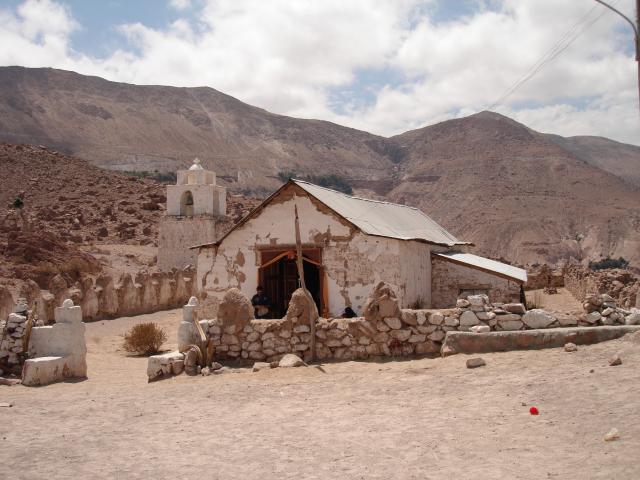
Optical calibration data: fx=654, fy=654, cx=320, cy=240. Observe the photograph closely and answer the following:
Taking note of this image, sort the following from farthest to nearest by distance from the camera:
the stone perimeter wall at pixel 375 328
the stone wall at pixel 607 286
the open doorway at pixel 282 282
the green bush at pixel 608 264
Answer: the green bush at pixel 608 264, the stone wall at pixel 607 286, the open doorway at pixel 282 282, the stone perimeter wall at pixel 375 328

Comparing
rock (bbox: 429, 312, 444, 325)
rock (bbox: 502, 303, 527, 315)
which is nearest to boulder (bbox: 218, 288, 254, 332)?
rock (bbox: 429, 312, 444, 325)

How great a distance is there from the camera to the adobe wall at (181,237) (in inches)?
1294

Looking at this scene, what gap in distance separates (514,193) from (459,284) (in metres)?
76.9

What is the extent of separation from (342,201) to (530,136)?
373 feet

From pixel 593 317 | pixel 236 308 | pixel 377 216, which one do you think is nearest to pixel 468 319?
pixel 593 317

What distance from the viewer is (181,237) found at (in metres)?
33.3

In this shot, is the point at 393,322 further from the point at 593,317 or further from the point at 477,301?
the point at 593,317

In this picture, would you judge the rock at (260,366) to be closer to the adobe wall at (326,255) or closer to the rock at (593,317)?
the adobe wall at (326,255)

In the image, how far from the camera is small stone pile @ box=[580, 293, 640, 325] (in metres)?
9.37

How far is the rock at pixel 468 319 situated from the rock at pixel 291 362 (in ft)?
8.30

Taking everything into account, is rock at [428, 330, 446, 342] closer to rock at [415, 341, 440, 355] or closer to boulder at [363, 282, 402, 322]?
rock at [415, 341, 440, 355]

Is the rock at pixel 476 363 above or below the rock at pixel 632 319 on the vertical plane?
below

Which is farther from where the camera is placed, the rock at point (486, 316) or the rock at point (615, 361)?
the rock at point (486, 316)

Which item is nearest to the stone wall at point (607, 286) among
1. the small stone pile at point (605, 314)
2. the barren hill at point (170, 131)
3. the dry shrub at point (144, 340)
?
the small stone pile at point (605, 314)
